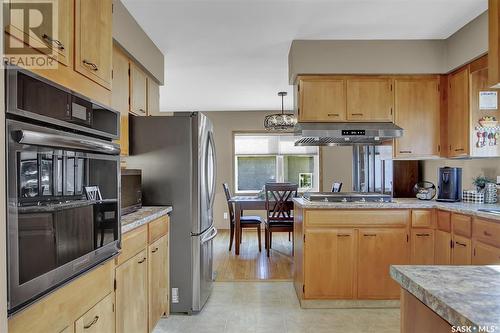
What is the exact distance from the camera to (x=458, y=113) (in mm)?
3166

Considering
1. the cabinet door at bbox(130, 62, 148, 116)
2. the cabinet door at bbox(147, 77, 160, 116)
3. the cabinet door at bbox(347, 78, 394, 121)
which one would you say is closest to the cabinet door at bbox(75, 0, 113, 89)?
the cabinet door at bbox(130, 62, 148, 116)

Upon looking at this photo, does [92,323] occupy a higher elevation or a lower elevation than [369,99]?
lower

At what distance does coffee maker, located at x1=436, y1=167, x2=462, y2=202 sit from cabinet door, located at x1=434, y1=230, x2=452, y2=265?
41 centimetres

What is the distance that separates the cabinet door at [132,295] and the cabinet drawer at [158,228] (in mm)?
152

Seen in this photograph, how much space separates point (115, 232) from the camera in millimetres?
1583

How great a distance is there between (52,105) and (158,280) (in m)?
1.77

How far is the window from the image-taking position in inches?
281

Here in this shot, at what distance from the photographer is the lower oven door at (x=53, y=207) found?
3.03 ft

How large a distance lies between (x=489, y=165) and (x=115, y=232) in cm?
317

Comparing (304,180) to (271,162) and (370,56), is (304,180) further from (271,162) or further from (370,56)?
(370,56)

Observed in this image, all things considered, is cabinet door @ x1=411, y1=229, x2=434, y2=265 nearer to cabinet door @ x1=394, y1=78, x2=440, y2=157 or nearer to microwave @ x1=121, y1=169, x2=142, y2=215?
cabinet door @ x1=394, y1=78, x2=440, y2=157

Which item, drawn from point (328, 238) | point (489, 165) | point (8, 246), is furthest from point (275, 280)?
point (8, 246)

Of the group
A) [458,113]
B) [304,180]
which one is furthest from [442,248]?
[304,180]
